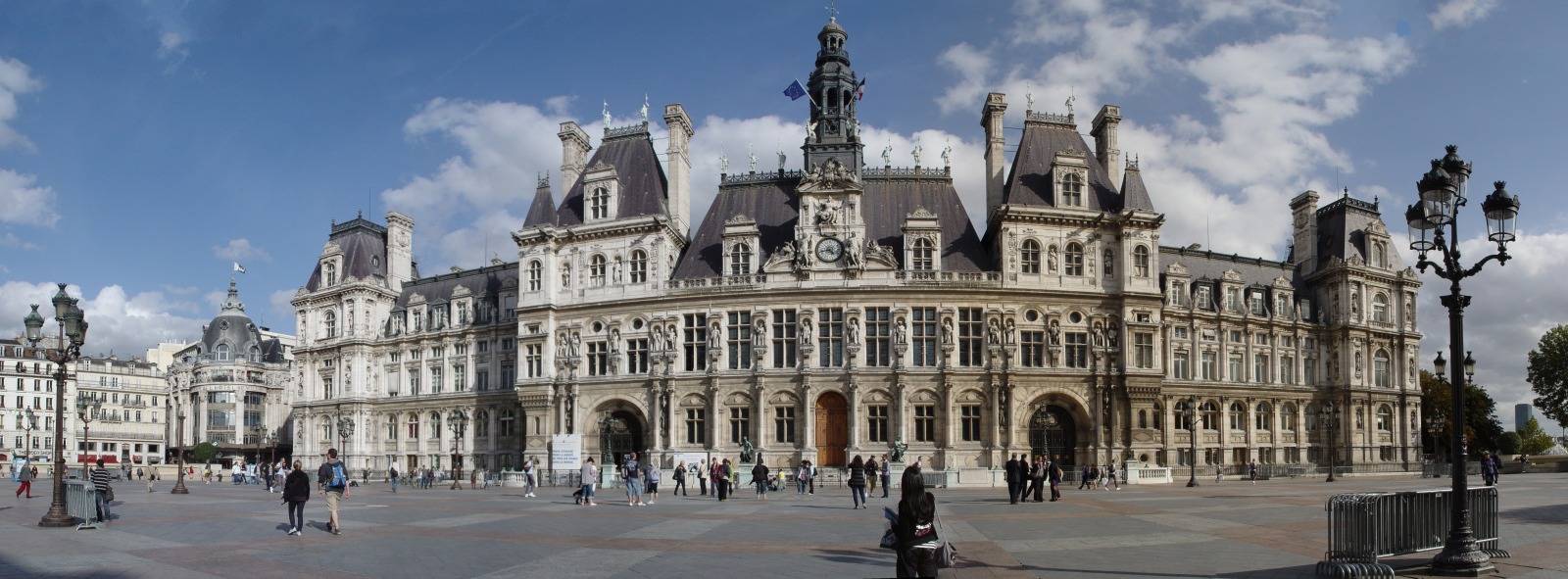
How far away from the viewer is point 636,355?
6141cm

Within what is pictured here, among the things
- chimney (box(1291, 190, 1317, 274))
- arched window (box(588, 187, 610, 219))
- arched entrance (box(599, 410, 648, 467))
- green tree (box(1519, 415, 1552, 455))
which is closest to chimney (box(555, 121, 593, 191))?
arched window (box(588, 187, 610, 219))

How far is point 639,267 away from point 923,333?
54.2 feet

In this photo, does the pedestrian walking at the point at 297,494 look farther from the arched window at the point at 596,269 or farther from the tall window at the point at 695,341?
the arched window at the point at 596,269

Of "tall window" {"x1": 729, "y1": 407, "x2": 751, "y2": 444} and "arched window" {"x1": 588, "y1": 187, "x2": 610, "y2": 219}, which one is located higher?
"arched window" {"x1": 588, "y1": 187, "x2": 610, "y2": 219}

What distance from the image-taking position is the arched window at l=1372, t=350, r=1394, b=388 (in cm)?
7311

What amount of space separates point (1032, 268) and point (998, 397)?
24.4ft

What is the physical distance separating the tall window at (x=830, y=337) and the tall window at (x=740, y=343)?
13.0 ft

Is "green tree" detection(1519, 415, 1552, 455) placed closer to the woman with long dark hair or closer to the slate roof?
the slate roof

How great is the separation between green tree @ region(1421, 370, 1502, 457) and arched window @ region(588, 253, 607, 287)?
5980cm

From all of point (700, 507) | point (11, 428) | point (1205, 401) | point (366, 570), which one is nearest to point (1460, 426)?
point (366, 570)

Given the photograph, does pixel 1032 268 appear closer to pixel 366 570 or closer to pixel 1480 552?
pixel 1480 552

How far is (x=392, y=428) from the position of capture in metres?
76.9

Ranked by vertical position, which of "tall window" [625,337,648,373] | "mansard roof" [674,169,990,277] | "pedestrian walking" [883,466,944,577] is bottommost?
"pedestrian walking" [883,466,944,577]

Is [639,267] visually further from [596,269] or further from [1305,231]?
[1305,231]
